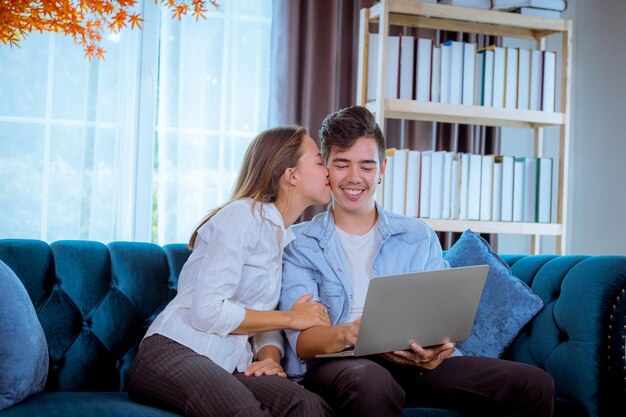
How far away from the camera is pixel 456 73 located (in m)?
3.34

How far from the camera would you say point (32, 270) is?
2.22 m

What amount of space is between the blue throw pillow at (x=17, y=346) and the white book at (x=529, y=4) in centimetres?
225

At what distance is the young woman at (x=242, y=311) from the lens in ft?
5.96

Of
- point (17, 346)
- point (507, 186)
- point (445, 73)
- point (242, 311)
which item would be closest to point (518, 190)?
point (507, 186)

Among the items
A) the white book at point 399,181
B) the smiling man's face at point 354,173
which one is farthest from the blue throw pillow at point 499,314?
the white book at point 399,181

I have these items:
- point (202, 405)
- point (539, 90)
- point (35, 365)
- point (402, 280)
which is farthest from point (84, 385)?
point (539, 90)

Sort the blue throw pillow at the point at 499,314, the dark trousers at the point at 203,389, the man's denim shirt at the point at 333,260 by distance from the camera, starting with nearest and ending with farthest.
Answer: the dark trousers at the point at 203,389
the man's denim shirt at the point at 333,260
the blue throw pillow at the point at 499,314

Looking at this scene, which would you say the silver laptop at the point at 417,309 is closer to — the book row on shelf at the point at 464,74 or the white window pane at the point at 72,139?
the book row on shelf at the point at 464,74

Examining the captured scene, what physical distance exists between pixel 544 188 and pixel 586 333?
4.37 ft

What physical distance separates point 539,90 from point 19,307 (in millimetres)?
2325

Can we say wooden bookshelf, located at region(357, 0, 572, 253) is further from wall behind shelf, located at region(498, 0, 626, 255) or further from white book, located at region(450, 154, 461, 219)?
wall behind shelf, located at region(498, 0, 626, 255)

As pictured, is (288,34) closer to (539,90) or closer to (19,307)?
(539,90)

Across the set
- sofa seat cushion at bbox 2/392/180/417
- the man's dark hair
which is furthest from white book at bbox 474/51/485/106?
sofa seat cushion at bbox 2/392/180/417

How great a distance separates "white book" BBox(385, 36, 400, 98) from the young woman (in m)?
1.13
